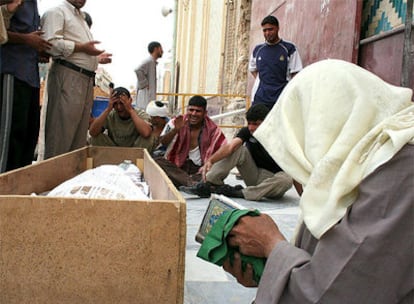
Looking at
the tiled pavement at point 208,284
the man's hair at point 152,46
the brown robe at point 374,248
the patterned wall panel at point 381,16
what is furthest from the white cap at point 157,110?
the brown robe at point 374,248

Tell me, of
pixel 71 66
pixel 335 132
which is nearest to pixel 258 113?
pixel 71 66

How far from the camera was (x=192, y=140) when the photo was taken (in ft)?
16.2

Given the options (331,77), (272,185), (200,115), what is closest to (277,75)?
(200,115)

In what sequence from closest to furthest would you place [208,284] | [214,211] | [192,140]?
[214,211]
[208,284]
[192,140]

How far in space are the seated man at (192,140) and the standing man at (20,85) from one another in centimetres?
159

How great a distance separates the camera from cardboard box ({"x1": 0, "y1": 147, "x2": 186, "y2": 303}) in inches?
52.7

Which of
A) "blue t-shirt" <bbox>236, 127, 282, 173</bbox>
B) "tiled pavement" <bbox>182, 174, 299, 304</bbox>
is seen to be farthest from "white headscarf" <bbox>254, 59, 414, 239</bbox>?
"blue t-shirt" <bbox>236, 127, 282, 173</bbox>

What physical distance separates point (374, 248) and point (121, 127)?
400cm

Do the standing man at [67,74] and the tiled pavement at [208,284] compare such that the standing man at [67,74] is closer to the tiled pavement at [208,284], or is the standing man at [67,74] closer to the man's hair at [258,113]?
the man's hair at [258,113]

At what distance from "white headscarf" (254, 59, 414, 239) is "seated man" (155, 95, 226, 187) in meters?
3.47

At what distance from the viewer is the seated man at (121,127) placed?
4.57 meters

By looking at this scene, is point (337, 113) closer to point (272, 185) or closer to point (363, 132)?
point (363, 132)

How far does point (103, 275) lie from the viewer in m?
→ 1.36

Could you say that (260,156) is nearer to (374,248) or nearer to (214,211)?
(214,211)
